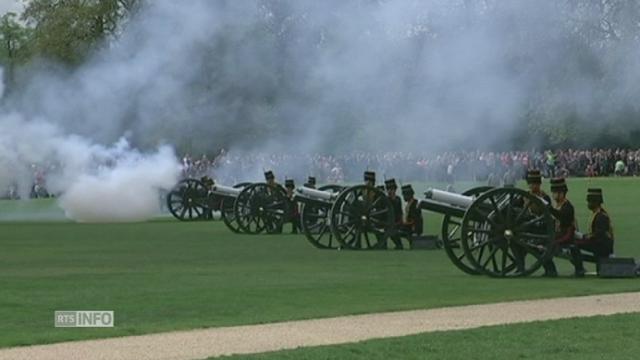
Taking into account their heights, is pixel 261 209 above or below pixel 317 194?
below

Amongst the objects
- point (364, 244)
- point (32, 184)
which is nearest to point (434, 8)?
point (364, 244)

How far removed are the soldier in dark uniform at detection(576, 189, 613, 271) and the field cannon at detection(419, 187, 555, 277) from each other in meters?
0.58

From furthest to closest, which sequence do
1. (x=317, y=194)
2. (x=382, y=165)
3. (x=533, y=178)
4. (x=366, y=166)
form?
(x=366, y=166)
(x=382, y=165)
(x=317, y=194)
(x=533, y=178)

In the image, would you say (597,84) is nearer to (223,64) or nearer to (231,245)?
(231,245)

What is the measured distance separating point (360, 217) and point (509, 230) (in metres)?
7.42

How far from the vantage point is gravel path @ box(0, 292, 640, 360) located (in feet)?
43.7

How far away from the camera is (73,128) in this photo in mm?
41938

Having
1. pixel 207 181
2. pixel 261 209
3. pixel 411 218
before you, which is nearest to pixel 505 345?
pixel 411 218

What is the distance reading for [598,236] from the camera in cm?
2122

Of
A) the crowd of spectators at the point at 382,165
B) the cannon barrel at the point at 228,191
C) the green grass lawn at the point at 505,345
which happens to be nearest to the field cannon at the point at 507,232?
the green grass lawn at the point at 505,345

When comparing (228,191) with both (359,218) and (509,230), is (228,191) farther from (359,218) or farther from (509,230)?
(509,230)

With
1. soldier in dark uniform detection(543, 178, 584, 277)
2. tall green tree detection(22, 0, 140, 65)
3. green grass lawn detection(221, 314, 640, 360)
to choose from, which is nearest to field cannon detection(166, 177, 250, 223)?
tall green tree detection(22, 0, 140, 65)

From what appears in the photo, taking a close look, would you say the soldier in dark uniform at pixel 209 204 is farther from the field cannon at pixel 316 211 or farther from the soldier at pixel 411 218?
the soldier at pixel 411 218

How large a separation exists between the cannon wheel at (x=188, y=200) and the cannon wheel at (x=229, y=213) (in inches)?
172
